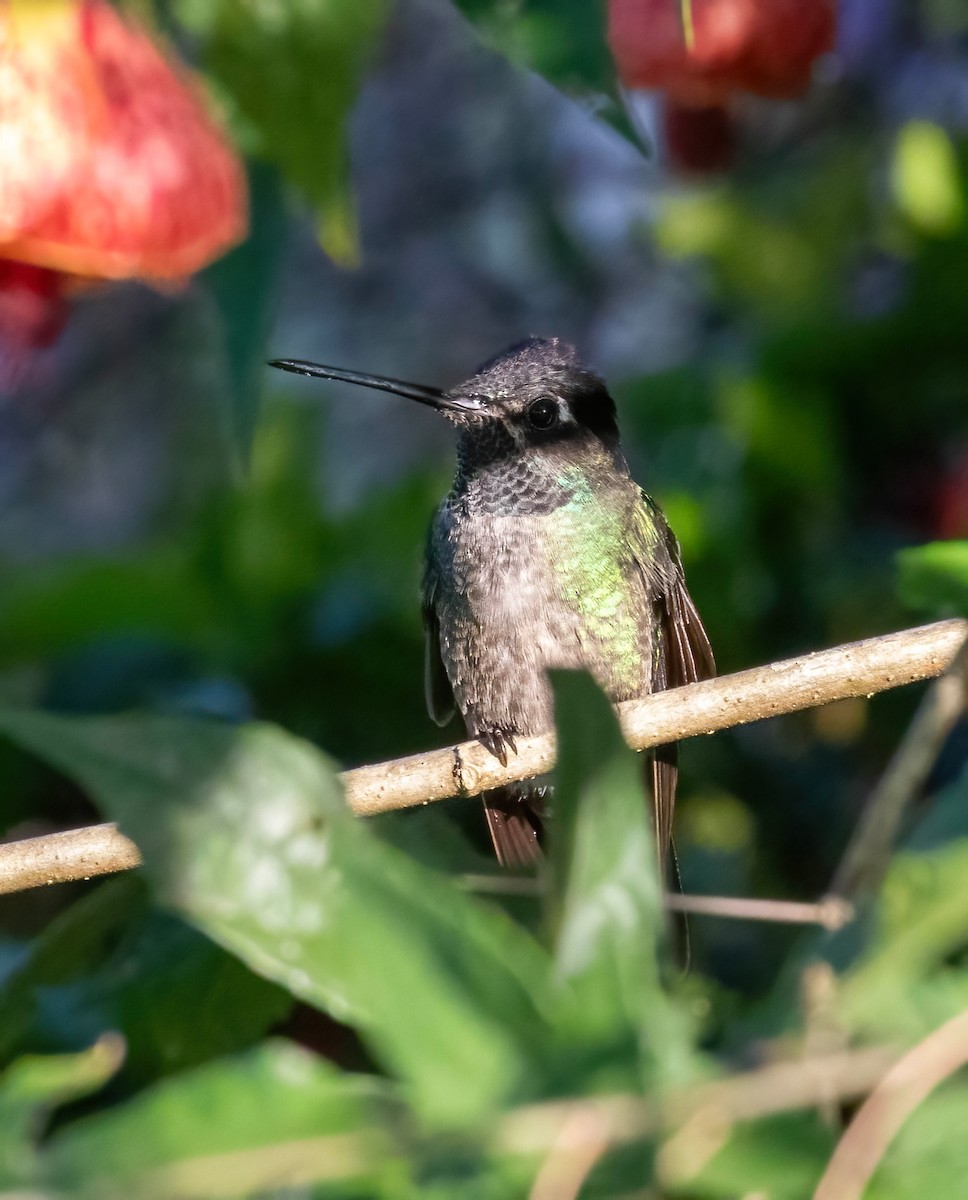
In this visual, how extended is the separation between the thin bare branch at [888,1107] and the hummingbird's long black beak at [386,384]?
1180mm

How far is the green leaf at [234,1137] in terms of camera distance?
61 cm

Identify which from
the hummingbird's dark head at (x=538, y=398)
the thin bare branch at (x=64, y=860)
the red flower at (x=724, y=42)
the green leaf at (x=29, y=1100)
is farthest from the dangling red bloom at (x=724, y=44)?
the green leaf at (x=29, y=1100)

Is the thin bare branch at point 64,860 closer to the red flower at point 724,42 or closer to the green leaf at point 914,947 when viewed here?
the green leaf at point 914,947

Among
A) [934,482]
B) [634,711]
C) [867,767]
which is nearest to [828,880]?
[867,767]

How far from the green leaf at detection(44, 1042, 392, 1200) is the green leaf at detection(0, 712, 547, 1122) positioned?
0.03 metres

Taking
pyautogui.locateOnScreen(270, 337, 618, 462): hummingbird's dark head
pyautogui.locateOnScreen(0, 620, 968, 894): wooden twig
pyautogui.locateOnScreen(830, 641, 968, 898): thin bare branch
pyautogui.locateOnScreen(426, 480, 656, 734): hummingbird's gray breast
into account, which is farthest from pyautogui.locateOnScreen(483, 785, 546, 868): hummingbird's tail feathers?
pyautogui.locateOnScreen(830, 641, 968, 898): thin bare branch

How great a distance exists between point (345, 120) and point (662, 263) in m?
2.99

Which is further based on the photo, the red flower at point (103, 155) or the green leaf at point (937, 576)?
the red flower at point (103, 155)

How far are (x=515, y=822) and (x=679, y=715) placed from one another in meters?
0.92

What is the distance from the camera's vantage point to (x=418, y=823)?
1.19m

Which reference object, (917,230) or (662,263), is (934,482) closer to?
(917,230)

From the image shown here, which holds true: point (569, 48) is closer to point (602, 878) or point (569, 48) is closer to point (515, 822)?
point (602, 878)

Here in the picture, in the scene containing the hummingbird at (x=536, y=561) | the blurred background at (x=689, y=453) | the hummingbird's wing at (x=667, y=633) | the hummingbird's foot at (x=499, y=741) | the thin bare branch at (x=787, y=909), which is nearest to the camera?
the thin bare branch at (x=787, y=909)

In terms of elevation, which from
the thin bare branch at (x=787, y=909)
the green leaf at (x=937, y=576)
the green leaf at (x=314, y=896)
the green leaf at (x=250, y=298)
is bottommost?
the green leaf at (x=314, y=896)
